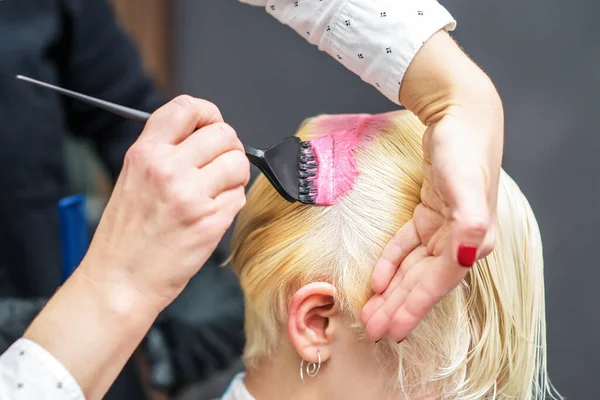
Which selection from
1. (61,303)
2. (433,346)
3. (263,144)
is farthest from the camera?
(263,144)

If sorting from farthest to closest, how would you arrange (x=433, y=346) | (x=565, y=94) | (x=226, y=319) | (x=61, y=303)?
(x=565, y=94), (x=226, y=319), (x=433, y=346), (x=61, y=303)

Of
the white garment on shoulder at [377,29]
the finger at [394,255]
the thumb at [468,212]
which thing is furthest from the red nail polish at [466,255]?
the white garment on shoulder at [377,29]

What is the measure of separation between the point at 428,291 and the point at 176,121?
0.94ft

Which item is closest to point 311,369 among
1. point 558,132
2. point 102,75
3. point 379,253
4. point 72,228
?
point 379,253

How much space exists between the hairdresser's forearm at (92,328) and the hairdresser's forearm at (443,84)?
35 cm

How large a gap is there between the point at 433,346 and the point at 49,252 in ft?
1.96

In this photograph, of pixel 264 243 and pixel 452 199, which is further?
pixel 264 243

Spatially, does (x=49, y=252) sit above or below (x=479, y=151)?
below

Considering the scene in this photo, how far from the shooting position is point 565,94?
4.68 feet

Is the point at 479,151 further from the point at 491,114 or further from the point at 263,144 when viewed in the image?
the point at 263,144

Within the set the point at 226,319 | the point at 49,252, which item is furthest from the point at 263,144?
the point at 49,252

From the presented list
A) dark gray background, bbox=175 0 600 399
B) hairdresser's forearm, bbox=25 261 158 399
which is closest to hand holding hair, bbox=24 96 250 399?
hairdresser's forearm, bbox=25 261 158 399

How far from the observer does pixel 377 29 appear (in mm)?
732

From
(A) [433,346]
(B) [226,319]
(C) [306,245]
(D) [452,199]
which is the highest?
(D) [452,199]
